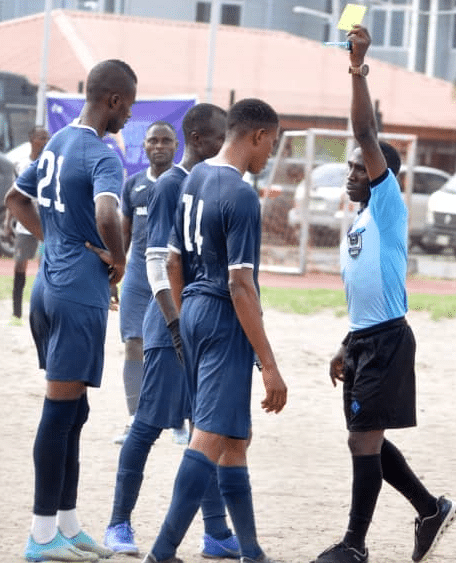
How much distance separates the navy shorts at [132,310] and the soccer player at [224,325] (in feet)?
10.1

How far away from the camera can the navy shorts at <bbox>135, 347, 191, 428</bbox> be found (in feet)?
20.9

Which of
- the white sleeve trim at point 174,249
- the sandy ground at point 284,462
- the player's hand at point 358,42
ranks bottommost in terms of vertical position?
the sandy ground at point 284,462

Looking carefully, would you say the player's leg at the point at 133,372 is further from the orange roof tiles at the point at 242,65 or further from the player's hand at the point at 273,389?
the orange roof tiles at the point at 242,65

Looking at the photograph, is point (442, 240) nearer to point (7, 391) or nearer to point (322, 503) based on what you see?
point (7, 391)

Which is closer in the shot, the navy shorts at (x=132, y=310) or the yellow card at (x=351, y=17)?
the yellow card at (x=351, y=17)

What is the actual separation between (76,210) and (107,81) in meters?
0.55

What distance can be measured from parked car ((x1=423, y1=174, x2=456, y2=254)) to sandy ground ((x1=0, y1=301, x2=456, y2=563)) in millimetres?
14288

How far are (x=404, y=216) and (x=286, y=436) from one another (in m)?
3.37

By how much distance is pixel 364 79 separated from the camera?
600cm

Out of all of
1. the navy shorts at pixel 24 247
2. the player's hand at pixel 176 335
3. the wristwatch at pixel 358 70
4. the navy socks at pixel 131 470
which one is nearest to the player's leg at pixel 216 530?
the navy socks at pixel 131 470

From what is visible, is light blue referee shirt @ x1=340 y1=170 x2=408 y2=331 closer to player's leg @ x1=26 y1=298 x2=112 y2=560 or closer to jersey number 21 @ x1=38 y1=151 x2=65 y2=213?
player's leg @ x1=26 y1=298 x2=112 y2=560

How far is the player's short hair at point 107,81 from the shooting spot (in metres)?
6.12

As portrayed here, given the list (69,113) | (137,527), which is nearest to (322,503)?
(137,527)

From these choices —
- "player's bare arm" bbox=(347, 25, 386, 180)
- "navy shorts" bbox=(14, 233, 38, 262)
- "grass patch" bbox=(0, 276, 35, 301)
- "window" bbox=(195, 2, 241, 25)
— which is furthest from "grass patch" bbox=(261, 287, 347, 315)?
"window" bbox=(195, 2, 241, 25)
